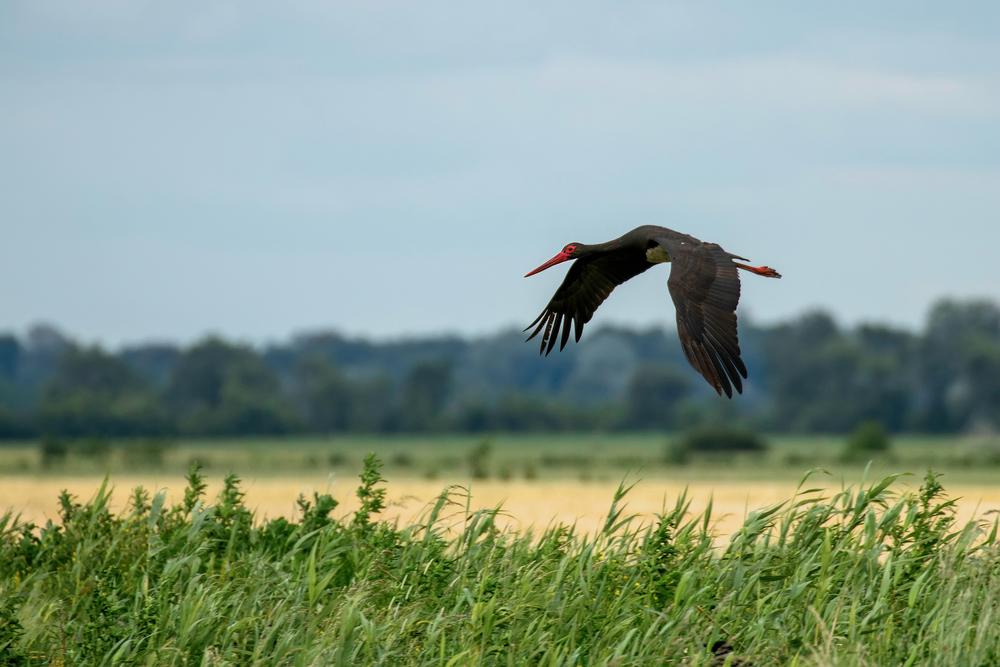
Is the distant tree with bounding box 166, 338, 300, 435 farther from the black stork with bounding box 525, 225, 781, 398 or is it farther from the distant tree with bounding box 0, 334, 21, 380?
the black stork with bounding box 525, 225, 781, 398

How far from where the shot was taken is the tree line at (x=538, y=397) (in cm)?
9956

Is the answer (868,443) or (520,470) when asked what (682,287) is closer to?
(520,470)

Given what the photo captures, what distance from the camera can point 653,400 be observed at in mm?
107875

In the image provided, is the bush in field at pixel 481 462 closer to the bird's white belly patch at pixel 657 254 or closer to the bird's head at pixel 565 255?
the bird's head at pixel 565 255

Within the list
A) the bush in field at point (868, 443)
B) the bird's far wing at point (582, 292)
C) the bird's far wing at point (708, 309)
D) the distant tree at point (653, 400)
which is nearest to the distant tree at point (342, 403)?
the distant tree at point (653, 400)

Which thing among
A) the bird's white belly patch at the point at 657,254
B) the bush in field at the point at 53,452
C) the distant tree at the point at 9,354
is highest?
the distant tree at the point at 9,354

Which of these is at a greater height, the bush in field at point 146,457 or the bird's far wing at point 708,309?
the bird's far wing at point 708,309

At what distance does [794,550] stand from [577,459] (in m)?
65.6

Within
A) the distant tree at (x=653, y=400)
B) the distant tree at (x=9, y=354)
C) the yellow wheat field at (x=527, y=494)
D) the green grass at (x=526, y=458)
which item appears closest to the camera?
the yellow wheat field at (x=527, y=494)

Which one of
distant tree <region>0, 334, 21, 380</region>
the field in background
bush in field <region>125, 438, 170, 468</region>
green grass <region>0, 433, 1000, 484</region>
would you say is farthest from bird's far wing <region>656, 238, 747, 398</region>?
distant tree <region>0, 334, 21, 380</region>

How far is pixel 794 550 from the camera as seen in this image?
31.2 feet

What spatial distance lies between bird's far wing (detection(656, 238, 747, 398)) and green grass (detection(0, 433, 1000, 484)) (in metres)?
43.2

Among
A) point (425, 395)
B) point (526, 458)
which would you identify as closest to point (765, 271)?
point (526, 458)

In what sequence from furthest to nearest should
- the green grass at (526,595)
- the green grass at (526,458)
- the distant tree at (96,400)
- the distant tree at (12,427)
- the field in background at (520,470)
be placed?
the distant tree at (96,400), the distant tree at (12,427), the green grass at (526,458), the field in background at (520,470), the green grass at (526,595)
